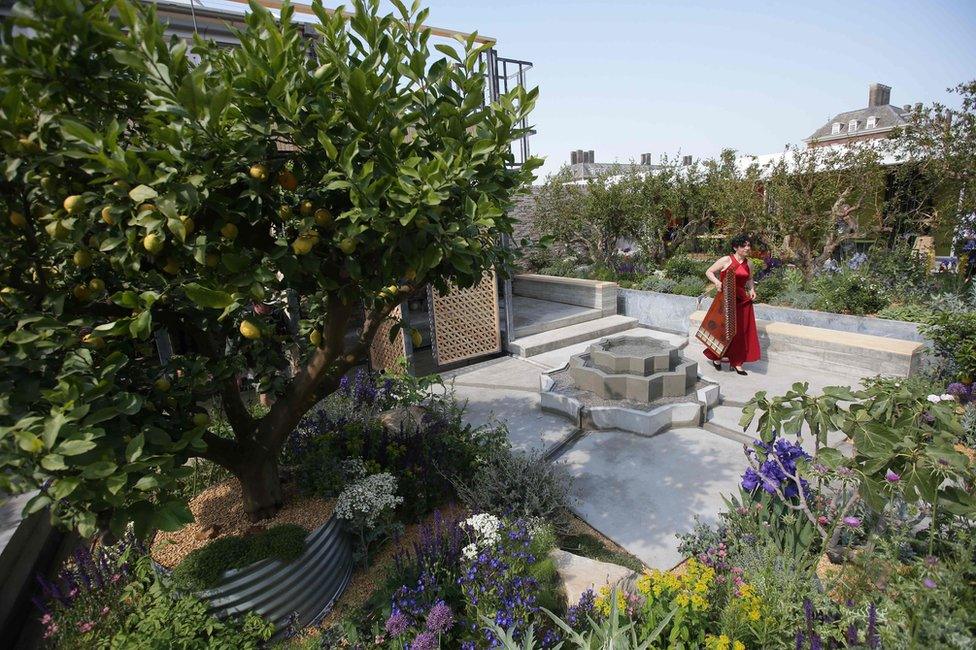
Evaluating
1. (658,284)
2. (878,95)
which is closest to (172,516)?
(658,284)

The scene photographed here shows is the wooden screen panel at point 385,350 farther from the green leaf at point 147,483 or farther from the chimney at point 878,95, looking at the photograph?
the chimney at point 878,95

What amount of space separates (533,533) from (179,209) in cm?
259

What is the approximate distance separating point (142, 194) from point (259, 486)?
209 cm

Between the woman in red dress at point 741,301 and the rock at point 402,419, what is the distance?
4359 mm

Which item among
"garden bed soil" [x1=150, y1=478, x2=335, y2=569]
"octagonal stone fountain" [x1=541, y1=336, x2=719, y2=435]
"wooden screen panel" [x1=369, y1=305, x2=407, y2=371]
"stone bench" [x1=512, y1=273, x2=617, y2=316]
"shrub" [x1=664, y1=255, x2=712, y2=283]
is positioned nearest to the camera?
"garden bed soil" [x1=150, y1=478, x2=335, y2=569]

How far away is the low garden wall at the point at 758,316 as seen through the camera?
268 inches

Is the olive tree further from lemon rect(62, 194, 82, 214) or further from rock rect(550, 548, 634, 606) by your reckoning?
rock rect(550, 548, 634, 606)

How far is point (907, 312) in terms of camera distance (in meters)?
6.81

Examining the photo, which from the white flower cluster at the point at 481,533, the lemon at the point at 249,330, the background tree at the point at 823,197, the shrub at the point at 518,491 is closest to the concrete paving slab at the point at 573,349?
the background tree at the point at 823,197

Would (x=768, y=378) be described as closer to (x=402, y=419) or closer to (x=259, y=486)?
(x=402, y=419)

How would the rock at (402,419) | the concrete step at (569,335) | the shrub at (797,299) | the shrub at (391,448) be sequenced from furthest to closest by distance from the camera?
the concrete step at (569,335) → the shrub at (797,299) → the rock at (402,419) → the shrub at (391,448)

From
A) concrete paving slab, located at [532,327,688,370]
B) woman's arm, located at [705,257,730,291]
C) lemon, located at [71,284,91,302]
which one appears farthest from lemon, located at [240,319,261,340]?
woman's arm, located at [705,257,730,291]

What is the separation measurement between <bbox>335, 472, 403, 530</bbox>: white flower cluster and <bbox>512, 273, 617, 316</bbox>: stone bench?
7648 mm

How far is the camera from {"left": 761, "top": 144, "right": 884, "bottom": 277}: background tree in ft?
27.7
